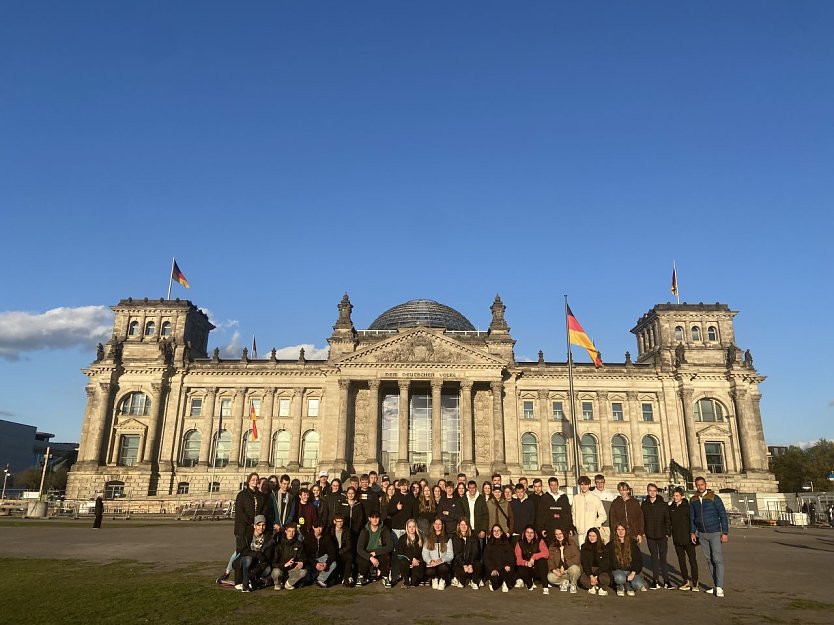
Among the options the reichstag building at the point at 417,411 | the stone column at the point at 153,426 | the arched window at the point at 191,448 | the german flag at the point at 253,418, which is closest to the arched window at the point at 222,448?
the reichstag building at the point at 417,411

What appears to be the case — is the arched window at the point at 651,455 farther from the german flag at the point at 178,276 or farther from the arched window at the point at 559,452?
the german flag at the point at 178,276

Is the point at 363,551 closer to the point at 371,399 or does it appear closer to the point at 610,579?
the point at 610,579

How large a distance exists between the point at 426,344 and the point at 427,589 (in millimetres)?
45935

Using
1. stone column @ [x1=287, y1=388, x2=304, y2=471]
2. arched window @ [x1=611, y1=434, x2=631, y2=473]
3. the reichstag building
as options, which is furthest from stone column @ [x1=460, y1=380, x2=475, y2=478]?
stone column @ [x1=287, y1=388, x2=304, y2=471]

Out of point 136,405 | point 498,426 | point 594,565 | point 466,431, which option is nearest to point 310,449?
point 466,431

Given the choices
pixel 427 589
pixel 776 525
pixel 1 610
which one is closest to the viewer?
pixel 1 610

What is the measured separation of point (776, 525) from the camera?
43.0m

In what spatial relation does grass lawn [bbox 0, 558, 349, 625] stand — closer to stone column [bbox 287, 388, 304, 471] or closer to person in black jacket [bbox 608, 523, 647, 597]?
person in black jacket [bbox 608, 523, 647, 597]

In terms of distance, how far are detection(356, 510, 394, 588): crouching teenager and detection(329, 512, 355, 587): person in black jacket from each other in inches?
8.5

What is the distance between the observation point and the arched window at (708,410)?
2500 inches

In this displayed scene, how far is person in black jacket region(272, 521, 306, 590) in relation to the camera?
47.2 ft

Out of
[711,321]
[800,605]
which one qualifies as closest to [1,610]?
[800,605]

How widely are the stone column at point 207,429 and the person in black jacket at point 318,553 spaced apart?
5168 centimetres

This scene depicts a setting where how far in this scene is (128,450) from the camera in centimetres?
6319
